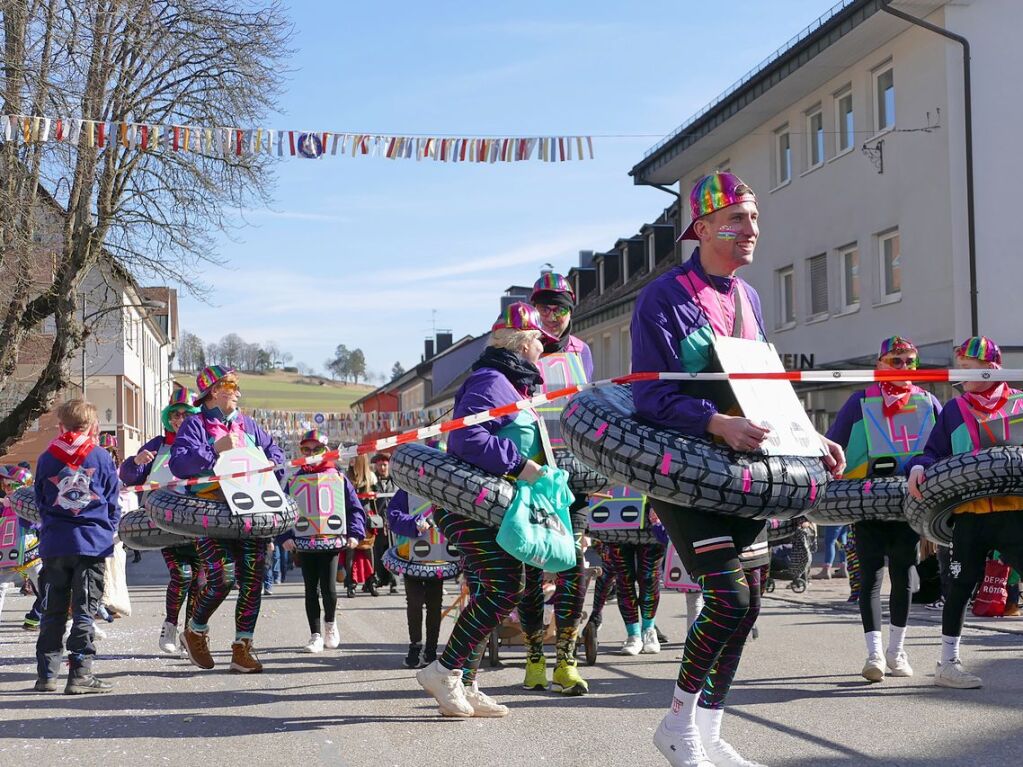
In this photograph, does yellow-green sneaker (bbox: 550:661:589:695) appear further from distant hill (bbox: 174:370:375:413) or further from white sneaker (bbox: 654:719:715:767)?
distant hill (bbox: 174:370:375:413)

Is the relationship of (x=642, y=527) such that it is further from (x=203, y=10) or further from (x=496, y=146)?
(x=203, y=10)

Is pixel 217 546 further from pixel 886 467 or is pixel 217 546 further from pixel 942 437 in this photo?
pixel 942 437

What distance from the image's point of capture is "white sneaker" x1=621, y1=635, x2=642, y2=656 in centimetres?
957

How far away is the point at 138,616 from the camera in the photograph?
14.4m

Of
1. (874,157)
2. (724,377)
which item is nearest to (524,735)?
(724,377)

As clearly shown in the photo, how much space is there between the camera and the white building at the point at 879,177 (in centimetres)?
2292

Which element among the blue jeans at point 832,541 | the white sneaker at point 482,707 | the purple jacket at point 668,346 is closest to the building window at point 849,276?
the blue jeans at point 832,541

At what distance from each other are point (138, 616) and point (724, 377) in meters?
10.8

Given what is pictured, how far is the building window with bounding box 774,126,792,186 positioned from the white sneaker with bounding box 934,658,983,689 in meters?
23.5

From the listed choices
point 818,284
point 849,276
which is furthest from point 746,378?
point 818,284

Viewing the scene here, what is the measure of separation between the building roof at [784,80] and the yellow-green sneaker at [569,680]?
733 inches

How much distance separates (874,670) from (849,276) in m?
20.6

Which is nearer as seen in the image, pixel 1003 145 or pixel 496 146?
pixel 496 146

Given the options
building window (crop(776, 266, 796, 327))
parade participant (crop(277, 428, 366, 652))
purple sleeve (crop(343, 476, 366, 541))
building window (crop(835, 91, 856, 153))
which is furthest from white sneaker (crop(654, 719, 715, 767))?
building window (crop(776, 266, 796, 327))
